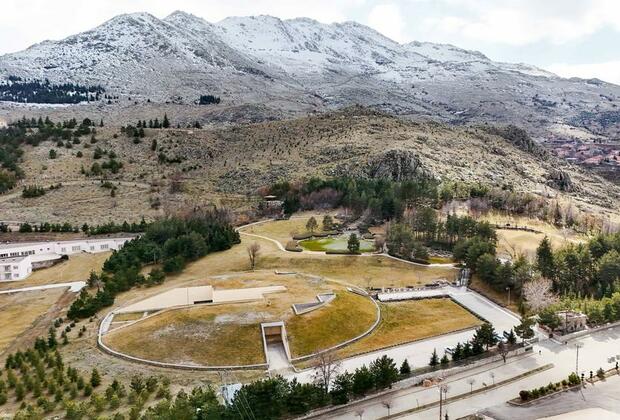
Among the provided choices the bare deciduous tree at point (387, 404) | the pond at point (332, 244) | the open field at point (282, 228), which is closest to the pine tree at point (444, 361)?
the bare deciduous tree at point (387, 404)

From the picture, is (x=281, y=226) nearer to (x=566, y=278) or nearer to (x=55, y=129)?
(x=566, y=278)

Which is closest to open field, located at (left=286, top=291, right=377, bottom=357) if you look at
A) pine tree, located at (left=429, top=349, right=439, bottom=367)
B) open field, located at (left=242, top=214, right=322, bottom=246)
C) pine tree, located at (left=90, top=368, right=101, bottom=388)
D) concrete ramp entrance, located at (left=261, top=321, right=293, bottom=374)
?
concrete ramp entrance, located at (left=261, top=321, right=293, bottom=374)

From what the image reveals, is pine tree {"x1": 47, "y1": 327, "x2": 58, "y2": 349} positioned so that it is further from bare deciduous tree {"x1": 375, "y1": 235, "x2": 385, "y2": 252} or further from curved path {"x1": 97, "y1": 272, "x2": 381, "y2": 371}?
bare deciduous tree {"x1": 375, "y1": 235, "x2": 385, "y2": 252}

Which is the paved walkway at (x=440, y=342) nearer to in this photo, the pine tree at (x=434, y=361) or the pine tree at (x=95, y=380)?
the pine tree at (x=434, y=361)

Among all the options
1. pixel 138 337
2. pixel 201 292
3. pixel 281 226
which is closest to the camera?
pixel 138 337

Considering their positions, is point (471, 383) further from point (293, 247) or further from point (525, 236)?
point (525, 236)

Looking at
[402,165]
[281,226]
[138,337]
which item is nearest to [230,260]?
[281,226]
